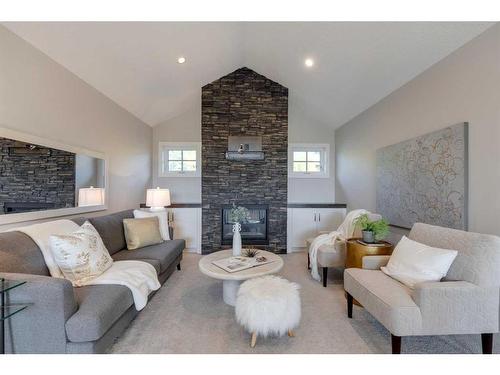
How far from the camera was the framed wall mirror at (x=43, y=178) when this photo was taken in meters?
2.00

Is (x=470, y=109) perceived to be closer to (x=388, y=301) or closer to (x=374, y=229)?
(x=374, y=229)

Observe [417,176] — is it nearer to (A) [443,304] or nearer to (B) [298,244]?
(A) [443,304]

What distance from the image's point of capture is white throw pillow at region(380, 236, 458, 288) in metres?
1.77

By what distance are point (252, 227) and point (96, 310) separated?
11.0 feet

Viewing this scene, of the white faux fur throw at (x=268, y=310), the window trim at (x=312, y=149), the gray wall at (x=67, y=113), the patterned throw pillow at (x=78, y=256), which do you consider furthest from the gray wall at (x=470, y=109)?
the gray wall at (x=67, y=113)

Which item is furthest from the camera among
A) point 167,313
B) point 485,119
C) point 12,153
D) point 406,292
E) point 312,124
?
point 312,124

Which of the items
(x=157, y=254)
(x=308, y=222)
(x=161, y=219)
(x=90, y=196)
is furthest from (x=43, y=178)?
(x=308, y=222)

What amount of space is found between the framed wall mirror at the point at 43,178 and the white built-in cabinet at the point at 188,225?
61.2 inches

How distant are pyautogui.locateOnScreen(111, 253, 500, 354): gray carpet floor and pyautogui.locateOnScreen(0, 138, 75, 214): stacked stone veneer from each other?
4.71ft

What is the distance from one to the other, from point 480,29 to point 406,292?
209cm

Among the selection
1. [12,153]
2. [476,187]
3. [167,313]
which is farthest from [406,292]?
[12,153]

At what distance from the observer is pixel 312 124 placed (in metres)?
5.10

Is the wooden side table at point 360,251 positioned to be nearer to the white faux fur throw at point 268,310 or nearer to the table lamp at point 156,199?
the white faux fur throw at point 268,310

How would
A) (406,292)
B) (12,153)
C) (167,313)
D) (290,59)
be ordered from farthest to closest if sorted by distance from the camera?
(290,59), (167,313), (12,153), (406,292)
